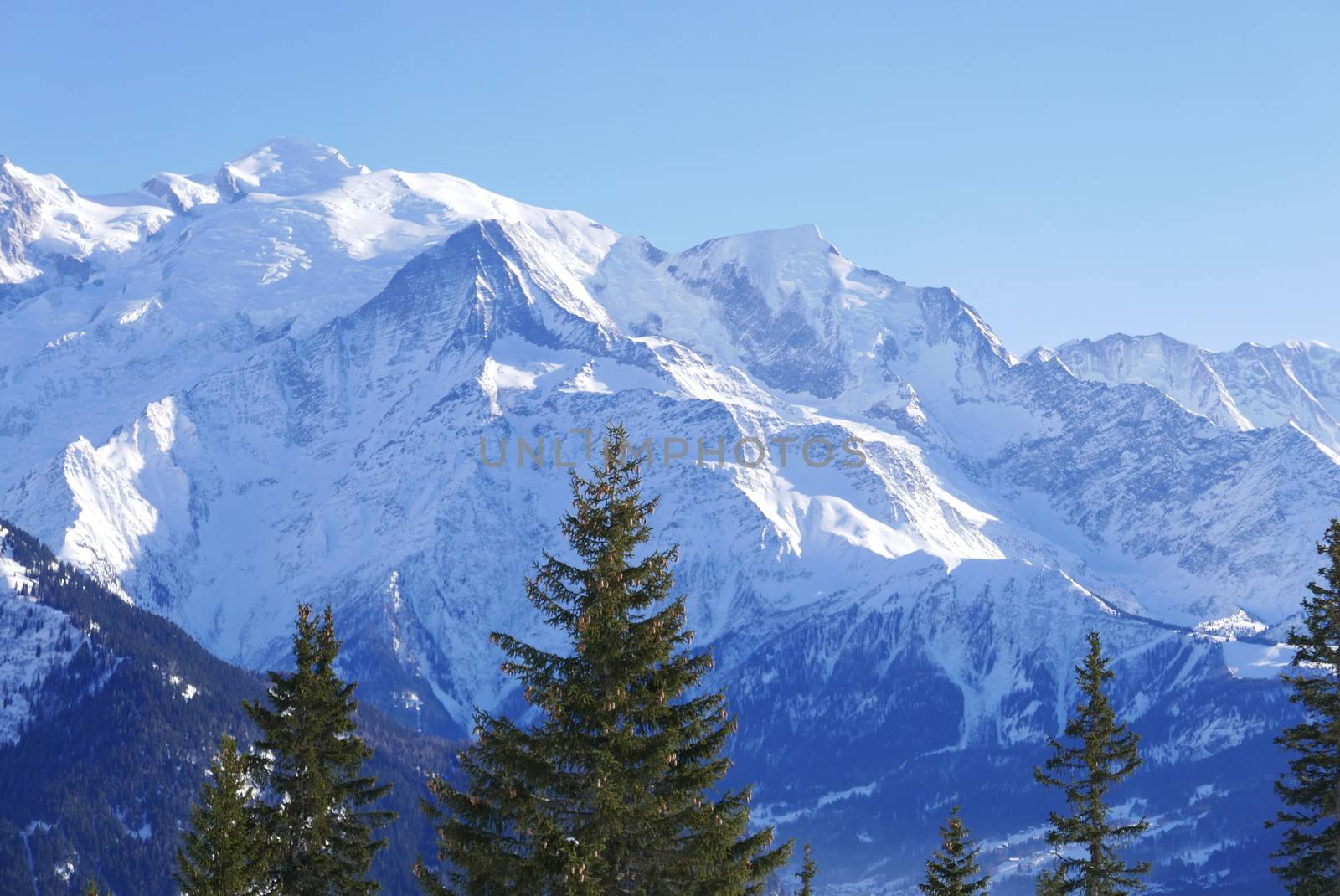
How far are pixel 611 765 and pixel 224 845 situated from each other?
1052 cm

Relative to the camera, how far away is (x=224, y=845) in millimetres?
38781

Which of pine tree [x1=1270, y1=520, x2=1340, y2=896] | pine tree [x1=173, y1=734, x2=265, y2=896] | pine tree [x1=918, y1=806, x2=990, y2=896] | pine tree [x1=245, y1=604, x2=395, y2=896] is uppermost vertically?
pine tree [x1=1270, y1=520, x2=1340, y2=896]

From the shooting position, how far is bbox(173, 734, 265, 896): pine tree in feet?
127

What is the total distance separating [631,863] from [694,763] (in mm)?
2551

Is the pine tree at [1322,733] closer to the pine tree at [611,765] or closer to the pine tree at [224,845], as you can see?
the pine tree at [611,765]

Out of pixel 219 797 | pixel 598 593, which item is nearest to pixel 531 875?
pixel 598 593

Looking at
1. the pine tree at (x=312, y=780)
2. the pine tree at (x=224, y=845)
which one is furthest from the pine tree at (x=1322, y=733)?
the pine tree at (x=224, y=845)

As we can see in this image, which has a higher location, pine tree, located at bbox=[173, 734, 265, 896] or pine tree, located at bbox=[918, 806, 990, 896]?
pine tree, located at bbox=[918, 806, 990, 896]

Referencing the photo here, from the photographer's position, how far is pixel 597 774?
3494 centimetres

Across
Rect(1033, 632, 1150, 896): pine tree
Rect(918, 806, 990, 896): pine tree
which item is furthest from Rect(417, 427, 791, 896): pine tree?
Rect(918, 806, 990, 896): pine tree

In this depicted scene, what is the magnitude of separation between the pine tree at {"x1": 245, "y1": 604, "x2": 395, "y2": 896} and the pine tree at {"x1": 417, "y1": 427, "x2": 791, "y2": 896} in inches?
450

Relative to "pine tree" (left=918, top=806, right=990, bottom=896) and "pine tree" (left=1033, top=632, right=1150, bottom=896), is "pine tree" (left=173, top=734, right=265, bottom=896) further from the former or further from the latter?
"pine tree" (left=918, top=806, right=990, bottom=896)

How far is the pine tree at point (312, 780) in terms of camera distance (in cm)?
4669

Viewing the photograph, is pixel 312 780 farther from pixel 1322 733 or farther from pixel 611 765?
pixel 1322 733
